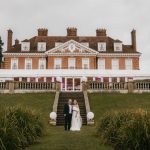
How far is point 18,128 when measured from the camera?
12.4 metres

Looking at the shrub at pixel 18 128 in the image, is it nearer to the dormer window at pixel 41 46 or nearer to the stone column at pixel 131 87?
the stone column at pixel 131 87

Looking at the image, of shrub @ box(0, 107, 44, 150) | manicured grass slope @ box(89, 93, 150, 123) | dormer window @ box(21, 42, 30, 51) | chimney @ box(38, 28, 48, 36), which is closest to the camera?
shrub @ box(0, 107, 44, 150)

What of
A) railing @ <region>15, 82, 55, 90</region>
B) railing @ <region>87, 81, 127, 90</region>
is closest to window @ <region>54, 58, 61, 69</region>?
railing @ <region>15, 82, 55, 90</region>

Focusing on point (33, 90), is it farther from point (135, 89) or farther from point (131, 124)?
point (131, 124)

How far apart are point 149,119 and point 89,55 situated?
46.1 meters

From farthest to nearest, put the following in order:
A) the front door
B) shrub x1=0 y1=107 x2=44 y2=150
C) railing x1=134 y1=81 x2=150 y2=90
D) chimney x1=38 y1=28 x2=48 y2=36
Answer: chimney x1=38 y1=28 x2=48 y2=36
the front door
railing x1=134 y1=81 x2=150 y2=90
shrub x1=0 y1=107 x2=44 y2=150

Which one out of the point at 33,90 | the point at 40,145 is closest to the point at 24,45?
the point at 33,90

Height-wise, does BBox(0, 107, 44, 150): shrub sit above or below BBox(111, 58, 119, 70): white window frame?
below

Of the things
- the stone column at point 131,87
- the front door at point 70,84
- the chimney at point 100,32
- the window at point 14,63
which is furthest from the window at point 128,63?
the stone column at point 131,87

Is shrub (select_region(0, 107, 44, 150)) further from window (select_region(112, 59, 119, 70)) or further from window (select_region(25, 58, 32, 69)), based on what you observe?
window (select_region(112, 59, 119, 70))

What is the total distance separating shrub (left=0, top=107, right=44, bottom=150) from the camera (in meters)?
10.4

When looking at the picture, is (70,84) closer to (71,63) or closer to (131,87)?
(71,63)

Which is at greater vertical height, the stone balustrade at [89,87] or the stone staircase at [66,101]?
the stone balustrade at [89,87]

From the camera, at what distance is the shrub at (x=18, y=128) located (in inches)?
409
